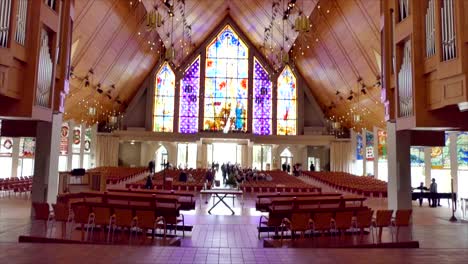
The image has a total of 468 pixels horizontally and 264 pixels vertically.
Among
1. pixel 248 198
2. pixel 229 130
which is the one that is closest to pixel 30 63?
pixel 248 198

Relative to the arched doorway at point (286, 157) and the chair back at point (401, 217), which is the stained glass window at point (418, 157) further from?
the chair back at point (401, 217)

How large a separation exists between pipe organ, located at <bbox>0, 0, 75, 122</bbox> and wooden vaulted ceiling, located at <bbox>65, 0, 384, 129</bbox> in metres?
7.80

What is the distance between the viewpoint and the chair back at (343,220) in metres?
7.56

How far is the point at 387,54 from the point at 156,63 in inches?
971

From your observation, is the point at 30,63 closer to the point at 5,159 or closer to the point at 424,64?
the point at 424,64

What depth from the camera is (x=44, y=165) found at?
10508 millimetres

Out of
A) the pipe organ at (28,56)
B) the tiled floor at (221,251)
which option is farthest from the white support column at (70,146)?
the pipe organ at (28,56)

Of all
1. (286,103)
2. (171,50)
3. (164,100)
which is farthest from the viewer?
(286,103)

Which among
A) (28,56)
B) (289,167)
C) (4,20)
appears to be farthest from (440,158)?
(4,20)

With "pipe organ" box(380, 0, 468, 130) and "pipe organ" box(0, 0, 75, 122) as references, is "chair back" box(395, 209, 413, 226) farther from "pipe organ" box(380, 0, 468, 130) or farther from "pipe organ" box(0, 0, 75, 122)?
"pipe organ" box(0, 0, 75, 122)

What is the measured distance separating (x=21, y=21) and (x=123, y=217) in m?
4.41

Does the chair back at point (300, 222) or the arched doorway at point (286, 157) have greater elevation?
the arched doorway at point (286, 157)

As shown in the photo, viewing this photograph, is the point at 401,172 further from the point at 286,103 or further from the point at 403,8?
the point at 286,103

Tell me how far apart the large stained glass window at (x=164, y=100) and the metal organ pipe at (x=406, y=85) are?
25.3 m
